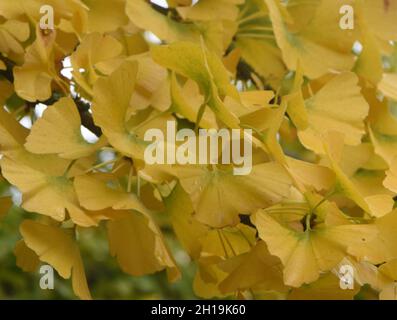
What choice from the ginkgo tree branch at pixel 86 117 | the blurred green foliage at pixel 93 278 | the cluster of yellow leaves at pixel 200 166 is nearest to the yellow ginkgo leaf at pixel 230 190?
the cluster of yellow leaves at pixel 200 166

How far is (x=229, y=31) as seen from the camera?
590mm

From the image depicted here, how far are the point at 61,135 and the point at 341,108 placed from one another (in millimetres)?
192

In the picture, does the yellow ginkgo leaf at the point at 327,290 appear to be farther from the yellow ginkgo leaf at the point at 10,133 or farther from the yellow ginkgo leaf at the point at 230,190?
the yellow ginkgo leaf at the point at 10,133

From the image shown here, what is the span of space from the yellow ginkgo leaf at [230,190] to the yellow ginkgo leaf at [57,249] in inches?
3.8

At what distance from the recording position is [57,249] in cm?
50

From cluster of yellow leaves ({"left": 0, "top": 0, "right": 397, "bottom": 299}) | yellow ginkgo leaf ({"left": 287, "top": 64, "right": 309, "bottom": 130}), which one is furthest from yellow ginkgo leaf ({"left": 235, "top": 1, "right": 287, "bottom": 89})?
yellow ginkgo leaf ({"left": 287, "top": 64, "right": 309, "bottom": 130})

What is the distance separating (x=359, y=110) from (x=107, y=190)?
186 millimetres

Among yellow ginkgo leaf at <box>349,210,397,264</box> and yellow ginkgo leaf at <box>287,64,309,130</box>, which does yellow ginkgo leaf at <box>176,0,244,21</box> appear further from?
yellow ginkgo leaf at <box>349,210,397,264</box>

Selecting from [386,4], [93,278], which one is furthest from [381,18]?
[93,278]

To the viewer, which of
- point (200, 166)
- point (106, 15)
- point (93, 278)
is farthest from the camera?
point (93, 278)

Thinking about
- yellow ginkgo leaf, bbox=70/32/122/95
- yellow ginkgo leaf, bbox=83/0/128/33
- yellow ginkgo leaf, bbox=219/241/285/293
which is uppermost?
yellow ginkgo leaf, bbox=83/0/128/33

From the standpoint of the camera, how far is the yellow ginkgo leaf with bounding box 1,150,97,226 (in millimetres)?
462

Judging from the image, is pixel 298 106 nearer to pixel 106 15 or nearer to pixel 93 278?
pixel 106 15

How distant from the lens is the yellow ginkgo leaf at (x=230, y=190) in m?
0.45
